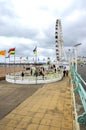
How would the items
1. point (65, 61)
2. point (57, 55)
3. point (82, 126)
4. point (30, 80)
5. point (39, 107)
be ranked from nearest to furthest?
1. point (82, 126)
2. point (39, 107)
3. point (30, 80)
4. point (57, 55)
5. point (65, 61)

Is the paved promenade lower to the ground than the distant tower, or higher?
lower

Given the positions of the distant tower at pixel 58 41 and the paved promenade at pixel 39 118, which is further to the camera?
the distant tower at pixel 58 41

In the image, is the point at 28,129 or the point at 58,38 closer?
the point at 28,129

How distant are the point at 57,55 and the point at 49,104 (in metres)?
42.1

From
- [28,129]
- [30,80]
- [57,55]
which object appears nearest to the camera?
[28,129]

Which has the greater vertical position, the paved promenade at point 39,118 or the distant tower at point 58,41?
the distant tower at point 58,41

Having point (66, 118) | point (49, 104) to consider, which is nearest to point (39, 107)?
point (49, 104)

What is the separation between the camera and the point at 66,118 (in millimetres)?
7672

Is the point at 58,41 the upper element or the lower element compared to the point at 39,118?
upper

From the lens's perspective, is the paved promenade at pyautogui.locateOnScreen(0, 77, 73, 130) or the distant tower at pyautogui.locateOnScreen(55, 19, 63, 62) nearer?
the paved promenade at pyautogui.locateOnScreen(0, 77, 73, 130)

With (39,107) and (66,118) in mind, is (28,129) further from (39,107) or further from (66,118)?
(39,107)

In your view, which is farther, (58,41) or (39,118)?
(58,41)

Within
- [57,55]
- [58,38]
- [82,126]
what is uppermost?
[58,38]

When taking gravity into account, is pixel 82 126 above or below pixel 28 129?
above
